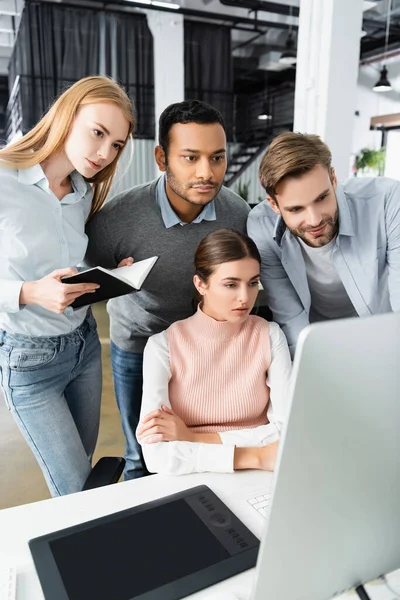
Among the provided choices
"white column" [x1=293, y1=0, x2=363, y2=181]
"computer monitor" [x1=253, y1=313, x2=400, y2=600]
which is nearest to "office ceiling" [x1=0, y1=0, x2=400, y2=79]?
"white column" [x1=293, y1=0, x2=363, y2=181]

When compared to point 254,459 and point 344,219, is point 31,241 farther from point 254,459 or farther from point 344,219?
point 344,219

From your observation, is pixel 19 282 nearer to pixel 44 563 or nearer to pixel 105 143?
pixel 105 143

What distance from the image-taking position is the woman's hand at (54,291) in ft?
3.83

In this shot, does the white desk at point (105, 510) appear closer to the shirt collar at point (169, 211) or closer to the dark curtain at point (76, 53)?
the shirt collar at point (169, 211)

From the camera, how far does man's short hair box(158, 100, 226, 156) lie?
4.77 feet

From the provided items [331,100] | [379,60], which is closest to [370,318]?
[331,100]

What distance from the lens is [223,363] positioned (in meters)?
1.33

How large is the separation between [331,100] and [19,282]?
240cm

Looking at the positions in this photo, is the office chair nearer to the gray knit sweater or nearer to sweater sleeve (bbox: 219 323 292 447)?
sweater sleeve (bbox: 219 323 292 447)

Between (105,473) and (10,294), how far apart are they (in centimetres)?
49

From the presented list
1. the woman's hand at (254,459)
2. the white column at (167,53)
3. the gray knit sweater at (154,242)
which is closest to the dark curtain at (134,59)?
the white column at (167,53)

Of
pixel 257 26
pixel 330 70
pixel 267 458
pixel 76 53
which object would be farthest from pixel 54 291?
pixel 257 26

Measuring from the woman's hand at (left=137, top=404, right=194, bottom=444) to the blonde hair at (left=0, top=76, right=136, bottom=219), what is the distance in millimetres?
724

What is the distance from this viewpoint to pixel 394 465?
1.71 ft
